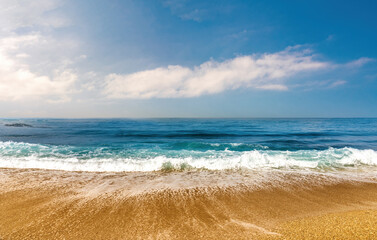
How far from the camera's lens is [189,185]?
6477mm

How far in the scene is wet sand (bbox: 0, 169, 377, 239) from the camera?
11.8 feet

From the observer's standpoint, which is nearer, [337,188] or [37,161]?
[337,188]

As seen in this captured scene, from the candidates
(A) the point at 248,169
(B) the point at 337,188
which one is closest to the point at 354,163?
(B) the point at 337,188

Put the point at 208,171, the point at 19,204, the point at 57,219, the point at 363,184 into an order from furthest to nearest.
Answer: the point at 208,171 → the point at 363,184 → the point at 19,204 → the point at 57,219

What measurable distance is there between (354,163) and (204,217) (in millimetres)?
10822

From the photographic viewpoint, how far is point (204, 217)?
419 centimetres

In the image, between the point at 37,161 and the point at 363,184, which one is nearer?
the point at 363,184

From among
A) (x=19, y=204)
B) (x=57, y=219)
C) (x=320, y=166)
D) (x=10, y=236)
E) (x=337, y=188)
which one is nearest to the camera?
(x=10, y=236)

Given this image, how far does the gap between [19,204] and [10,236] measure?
1747 mm

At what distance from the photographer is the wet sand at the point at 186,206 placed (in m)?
3.61

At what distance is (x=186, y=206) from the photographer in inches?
188

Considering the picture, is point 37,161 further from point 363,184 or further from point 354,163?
point 354,163

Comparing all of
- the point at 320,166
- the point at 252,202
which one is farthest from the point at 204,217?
the point at 320,166

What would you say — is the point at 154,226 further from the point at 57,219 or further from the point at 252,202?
the point at 252,202
